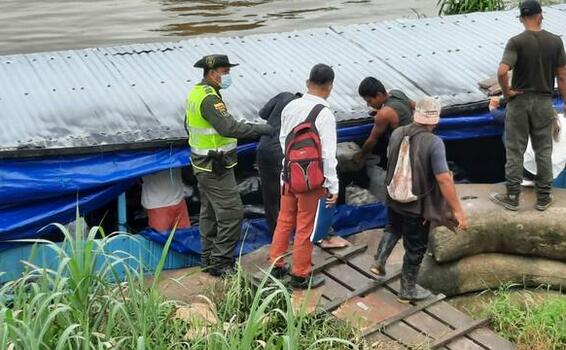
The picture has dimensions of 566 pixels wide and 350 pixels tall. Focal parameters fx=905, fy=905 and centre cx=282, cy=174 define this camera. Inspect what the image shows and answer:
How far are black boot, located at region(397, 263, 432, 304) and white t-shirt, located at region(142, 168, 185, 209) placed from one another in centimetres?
188

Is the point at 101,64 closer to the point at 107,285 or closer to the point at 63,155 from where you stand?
the point at 63,155

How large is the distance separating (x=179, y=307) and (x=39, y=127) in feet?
5.86

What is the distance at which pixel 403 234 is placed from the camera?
5895mm

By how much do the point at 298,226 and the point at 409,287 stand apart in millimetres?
821

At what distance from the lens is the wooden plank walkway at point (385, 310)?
552 centimetres

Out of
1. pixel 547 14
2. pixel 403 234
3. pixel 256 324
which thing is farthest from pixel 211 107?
pixel 547 14

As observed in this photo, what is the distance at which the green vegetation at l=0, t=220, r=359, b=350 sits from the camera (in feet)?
14.3

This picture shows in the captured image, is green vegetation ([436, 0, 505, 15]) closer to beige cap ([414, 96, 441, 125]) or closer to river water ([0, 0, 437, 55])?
river water ([0, 0, 437, 55])

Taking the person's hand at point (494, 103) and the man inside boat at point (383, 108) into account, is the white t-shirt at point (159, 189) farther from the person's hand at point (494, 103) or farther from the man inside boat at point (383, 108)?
the person's hand at point (494, 103)

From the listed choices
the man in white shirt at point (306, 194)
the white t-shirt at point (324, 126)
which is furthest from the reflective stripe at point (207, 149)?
the white t-shirt at point (324, 126)

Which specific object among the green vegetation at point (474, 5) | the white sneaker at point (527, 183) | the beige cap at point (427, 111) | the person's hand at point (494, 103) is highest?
the beige cap at point (427, 111)

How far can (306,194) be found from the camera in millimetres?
5820

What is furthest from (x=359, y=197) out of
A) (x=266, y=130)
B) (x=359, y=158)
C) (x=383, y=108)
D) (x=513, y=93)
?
(x=513, y=93)

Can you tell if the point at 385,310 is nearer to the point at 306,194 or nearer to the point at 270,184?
the point at 306,194
